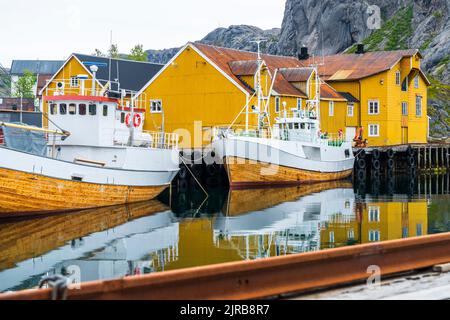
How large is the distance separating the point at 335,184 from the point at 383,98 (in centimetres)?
1650

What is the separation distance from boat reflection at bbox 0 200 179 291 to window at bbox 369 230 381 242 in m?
5.91

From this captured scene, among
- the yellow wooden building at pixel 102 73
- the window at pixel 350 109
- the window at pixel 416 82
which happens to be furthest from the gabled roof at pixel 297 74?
the window at pixel 416 82

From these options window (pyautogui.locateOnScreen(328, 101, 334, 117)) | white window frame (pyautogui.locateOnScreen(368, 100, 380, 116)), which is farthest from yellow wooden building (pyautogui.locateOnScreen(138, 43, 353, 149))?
white window frame (pyautogui.locateOnScreen(368, 100, 380, 116))

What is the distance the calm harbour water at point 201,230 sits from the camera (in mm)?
18281

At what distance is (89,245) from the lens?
21703 millimetres

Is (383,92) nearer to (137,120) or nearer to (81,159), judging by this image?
(137,120)

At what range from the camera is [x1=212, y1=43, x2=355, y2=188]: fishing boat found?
141ft

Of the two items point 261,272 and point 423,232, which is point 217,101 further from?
point 261,272

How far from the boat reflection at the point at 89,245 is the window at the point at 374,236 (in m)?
5.91

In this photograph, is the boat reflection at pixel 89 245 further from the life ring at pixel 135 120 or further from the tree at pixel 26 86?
the tree at pixel 26 86

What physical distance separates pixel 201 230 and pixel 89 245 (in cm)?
487

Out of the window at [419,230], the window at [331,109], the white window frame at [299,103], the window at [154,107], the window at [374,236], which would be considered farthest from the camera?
the window at [331,109]

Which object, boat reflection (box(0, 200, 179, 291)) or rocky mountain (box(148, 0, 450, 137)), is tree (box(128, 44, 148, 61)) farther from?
boat reflection (box(0, 200, 179, 291))

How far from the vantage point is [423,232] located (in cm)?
2417
